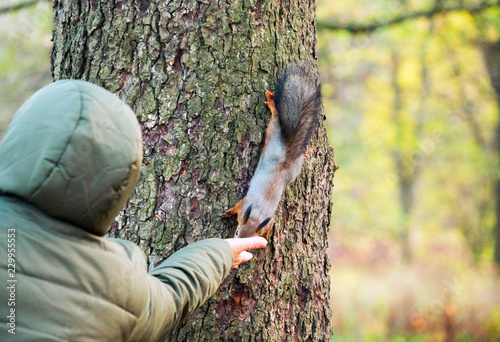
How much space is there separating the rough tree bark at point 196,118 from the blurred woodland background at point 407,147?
3063mm

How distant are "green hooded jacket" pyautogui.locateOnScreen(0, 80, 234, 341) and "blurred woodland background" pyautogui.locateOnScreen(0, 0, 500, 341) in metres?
3.87

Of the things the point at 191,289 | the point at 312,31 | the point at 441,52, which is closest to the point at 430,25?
the point at 441,52

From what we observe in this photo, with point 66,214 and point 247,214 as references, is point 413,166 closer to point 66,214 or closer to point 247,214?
point 247,214

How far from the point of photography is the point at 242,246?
149 cm

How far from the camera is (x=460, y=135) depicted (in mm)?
9078

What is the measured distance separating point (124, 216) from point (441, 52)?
8383 millimetres

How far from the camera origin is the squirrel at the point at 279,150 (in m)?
1.68

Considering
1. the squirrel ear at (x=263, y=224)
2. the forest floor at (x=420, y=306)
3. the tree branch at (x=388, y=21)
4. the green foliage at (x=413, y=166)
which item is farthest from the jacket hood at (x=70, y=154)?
the forest floor at (x=420, y=306)

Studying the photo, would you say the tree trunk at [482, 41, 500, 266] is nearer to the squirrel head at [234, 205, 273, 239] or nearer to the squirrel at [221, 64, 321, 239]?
the squirrel at [221, 64, 321, 239]

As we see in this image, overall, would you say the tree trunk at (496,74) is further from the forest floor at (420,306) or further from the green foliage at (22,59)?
the green foliage at (22,59)

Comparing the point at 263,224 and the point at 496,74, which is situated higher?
the point at 496,74

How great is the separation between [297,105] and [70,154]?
3.44 ft

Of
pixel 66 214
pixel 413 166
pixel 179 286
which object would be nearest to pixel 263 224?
pixel 179 286

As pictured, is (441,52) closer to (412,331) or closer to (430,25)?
(430,25)
